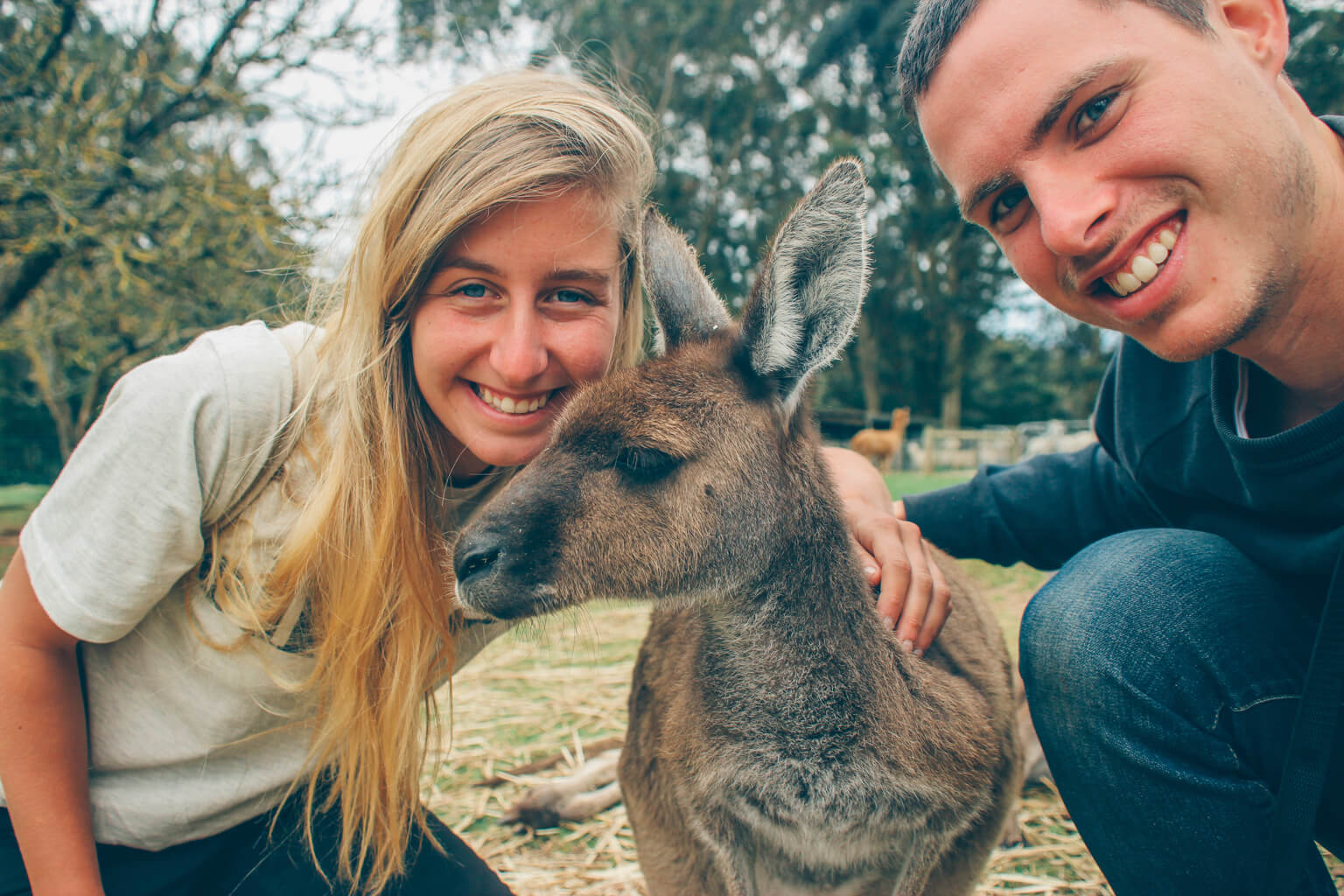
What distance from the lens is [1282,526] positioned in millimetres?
2002

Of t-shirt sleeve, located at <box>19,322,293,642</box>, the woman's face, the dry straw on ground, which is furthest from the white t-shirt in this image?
the dry straw on ground

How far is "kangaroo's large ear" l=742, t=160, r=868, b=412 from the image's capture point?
187 cm

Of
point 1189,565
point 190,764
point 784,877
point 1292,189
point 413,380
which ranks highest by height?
point 1292,189

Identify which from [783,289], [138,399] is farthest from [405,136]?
[783,289]

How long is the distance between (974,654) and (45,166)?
706 cm

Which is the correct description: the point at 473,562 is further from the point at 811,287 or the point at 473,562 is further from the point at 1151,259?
the point at 1151,259

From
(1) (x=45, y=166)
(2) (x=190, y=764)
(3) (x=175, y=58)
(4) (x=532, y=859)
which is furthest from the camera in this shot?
(3) (x=175, y=58)

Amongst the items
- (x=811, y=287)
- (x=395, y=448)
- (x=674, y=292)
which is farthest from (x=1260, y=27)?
(x=395, y=448)

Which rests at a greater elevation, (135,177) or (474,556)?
(135,177)

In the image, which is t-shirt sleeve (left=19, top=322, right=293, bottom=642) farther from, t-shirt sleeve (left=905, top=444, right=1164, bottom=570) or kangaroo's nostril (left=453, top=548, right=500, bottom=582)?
t-shirt sleeve (left=905, top=444, right=1164, bottom=570)

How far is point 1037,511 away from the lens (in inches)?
105

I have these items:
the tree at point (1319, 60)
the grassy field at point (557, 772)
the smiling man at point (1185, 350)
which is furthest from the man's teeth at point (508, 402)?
the tree at point (1319, 60)

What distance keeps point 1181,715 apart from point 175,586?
2.42 meters

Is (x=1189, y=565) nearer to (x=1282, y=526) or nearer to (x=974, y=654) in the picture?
(x=1282, y=526)
